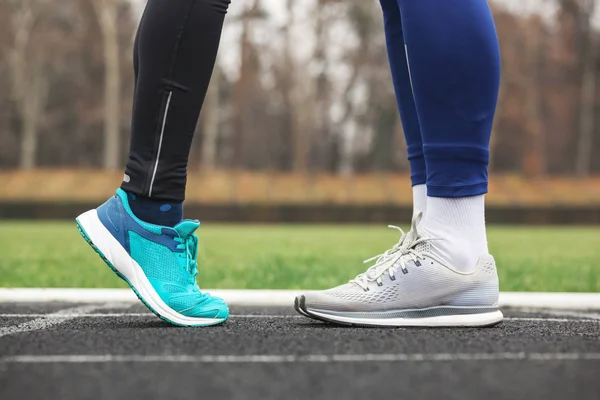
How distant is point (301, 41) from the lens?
25000 mm

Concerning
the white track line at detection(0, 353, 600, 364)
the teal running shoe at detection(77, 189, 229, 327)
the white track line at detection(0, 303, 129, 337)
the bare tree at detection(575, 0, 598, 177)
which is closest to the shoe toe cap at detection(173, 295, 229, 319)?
the teal running shoe at detection(77, 189, 229, 327)

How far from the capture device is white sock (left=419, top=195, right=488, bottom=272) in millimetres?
1812

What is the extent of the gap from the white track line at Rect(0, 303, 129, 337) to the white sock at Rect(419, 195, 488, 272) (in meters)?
0.92

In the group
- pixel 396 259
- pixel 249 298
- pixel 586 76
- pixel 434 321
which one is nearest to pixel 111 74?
pixel 586 76

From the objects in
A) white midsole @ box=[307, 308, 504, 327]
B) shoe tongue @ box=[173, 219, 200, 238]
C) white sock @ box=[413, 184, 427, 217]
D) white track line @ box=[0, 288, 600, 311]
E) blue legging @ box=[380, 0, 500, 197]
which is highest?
blue legging @ box=[380, 0, 500, 197]

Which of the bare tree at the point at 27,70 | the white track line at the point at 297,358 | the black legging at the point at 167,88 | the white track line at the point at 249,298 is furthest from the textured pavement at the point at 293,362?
the bare tree at the point at 27,70

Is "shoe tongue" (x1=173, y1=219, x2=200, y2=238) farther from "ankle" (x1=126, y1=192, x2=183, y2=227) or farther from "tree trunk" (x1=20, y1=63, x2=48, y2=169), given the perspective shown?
"tree trunk" (x1=20, y1=63, x2=48, y2=169)

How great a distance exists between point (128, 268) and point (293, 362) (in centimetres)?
65

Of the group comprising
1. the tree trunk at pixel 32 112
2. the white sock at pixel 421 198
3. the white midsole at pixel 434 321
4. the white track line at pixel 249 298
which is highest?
the tree trunk at pixel 32 112

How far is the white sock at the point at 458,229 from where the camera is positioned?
1812mm

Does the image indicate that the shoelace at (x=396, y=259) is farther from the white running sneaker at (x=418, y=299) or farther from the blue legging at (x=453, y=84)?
the blue legging at (x=453, y=84)

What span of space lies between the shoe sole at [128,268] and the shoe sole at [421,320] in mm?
236

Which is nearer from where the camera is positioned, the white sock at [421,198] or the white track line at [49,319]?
the white track line at [49,319]

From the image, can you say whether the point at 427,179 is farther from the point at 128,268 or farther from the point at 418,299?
the point at 128,268
